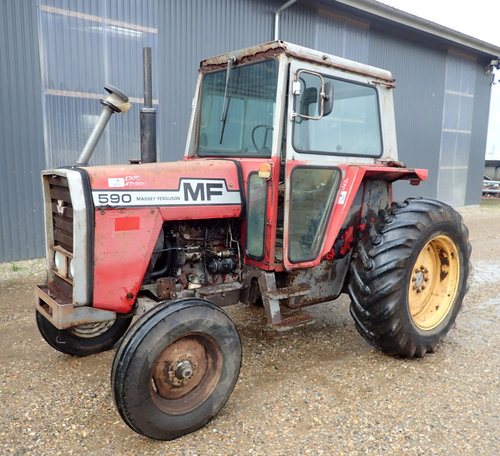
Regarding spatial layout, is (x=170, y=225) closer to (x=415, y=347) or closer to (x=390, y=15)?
(x=415, y=347)

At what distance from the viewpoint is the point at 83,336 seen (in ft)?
10.7

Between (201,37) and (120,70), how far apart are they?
5.11ft

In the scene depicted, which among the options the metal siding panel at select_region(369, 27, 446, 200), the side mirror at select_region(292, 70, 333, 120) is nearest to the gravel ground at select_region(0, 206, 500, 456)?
Result: the side mirror at select_region(292, 70, 333, 120)

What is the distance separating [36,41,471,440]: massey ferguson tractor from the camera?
245cm

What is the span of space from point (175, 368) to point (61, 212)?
46.7 inches

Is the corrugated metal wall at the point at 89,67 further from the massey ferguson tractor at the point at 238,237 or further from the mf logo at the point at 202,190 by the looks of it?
the mf logo at the point at 202,190

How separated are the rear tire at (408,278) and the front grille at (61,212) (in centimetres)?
195

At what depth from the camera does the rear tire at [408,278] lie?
3076 mm

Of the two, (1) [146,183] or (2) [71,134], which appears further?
(2) [71,134]

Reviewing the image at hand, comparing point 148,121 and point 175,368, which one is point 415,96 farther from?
point 175,368

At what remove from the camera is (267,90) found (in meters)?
2.98

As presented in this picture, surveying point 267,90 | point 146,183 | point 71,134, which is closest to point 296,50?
point 267,90

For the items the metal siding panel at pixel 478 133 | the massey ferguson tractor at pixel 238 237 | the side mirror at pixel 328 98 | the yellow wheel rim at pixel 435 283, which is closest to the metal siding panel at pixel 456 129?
the metal siding panel at pixel 478 133

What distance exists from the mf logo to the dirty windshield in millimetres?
395
